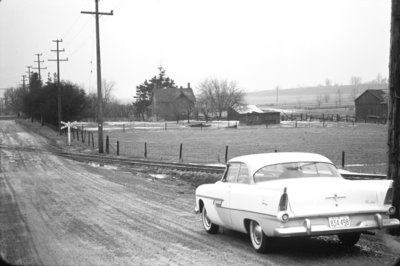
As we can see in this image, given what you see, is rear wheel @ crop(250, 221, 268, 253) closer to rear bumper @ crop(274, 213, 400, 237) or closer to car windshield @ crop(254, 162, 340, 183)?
rear bumper @ crop(274, 213, 400, 237)

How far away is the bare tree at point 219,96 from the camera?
Answer: 118 metres

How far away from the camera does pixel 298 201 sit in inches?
288

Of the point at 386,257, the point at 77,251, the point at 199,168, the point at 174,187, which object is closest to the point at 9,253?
the point at 77,251

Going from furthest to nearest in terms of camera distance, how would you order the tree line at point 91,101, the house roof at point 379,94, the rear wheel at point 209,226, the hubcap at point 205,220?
the house roof at point 379,94
the tree line at point 91,101
the hubcap at point 205,220
the rear wheel at point 209,226

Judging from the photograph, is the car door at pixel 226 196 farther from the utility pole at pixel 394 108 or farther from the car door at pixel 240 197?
the utility pole at pixel 394 108

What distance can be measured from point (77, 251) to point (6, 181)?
1219 cm

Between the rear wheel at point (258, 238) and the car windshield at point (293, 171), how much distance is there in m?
0.71

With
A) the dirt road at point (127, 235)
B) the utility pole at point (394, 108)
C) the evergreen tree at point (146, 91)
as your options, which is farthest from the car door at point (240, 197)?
the evergreen tree at point (146, 91)

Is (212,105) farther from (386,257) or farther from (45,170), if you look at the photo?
(386,257)

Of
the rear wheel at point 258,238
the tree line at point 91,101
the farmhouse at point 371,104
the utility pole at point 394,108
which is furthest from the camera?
the farmhouse at point 371,104

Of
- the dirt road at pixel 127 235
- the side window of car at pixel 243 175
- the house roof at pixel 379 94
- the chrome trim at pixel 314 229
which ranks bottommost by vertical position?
the dirt road at pixel 127 235

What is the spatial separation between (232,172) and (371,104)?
315ft

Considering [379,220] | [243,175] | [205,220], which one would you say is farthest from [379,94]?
[379,220]

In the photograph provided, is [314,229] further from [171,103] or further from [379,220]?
[171,103]
